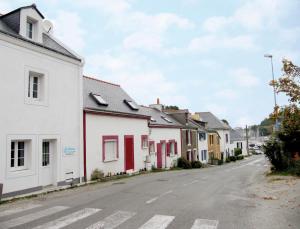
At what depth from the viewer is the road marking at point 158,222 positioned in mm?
6828

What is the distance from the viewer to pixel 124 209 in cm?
871

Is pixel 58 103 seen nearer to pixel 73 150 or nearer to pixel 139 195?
pixel 73 150

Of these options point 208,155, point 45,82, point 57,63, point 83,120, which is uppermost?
point 57,63

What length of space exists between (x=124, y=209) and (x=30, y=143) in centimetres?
658

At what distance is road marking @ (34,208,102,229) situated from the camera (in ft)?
22.9

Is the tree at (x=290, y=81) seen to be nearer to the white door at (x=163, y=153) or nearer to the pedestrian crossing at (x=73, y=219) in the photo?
the pedestrian crossing at (x=73, y=219)

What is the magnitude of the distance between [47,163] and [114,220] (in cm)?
814

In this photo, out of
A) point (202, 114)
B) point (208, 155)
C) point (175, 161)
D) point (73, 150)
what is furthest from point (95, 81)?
point (202, 114)

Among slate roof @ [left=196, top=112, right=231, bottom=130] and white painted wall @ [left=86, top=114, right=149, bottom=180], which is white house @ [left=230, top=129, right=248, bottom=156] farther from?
white painted wall @ [left=86, top=114, right=149, bottom=180]

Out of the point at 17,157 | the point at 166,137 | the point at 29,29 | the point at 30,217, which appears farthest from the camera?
the point at 166,137

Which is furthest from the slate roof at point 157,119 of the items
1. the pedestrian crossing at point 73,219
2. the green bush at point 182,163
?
the pedestrian crossing at point 73,219

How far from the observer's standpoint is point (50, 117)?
1439cm

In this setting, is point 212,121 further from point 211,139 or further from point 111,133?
point 111,133

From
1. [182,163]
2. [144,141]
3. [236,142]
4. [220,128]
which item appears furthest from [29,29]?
[236,142]
